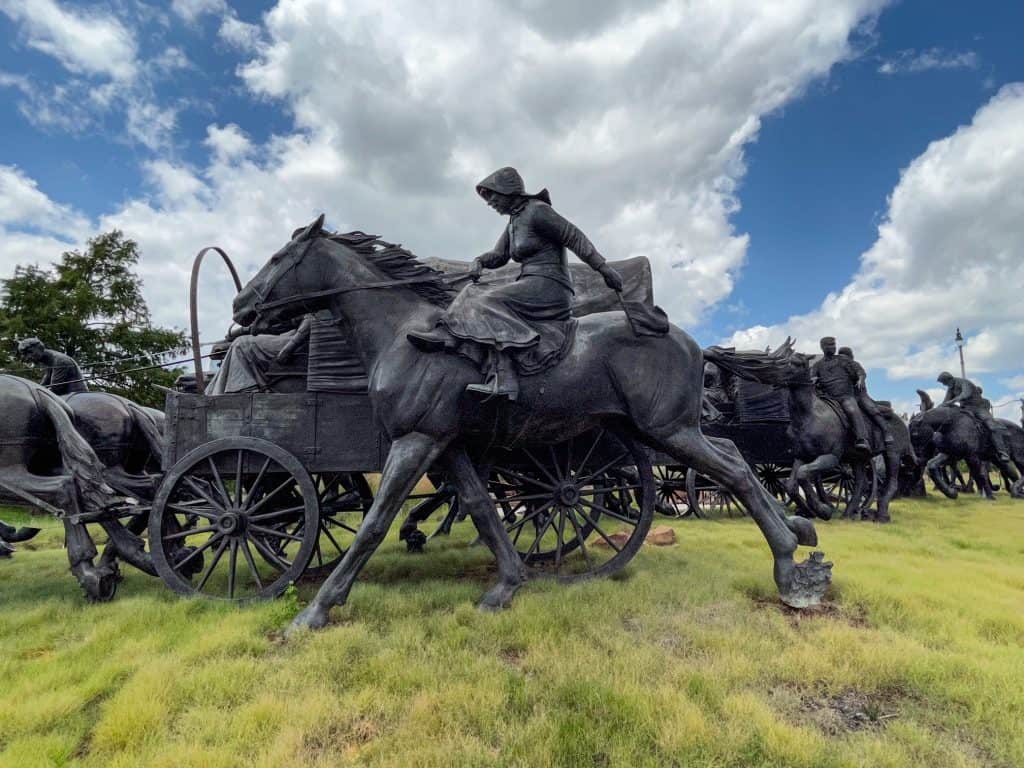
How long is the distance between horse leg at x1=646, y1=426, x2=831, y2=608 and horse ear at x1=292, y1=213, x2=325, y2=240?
297cm

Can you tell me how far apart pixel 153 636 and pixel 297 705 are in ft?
4.94

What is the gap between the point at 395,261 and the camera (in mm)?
4309

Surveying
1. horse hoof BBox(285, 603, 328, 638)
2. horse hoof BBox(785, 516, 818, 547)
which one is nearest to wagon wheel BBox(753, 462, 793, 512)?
horse hoof BBox(785, 516, 818, 547)

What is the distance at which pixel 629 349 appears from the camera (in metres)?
4.08

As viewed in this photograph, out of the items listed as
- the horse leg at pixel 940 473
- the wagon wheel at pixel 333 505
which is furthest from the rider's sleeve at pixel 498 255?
the horse leg at pixel 940 473

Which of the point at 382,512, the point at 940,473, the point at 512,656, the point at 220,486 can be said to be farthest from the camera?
the point at 940,473

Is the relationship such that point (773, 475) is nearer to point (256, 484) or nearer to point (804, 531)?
point (804, 531)

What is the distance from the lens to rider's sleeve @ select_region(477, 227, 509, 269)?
4.38 m

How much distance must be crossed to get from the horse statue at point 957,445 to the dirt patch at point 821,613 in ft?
36.4

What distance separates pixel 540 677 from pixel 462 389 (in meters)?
1.86

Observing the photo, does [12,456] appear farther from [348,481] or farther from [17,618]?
[348,481]

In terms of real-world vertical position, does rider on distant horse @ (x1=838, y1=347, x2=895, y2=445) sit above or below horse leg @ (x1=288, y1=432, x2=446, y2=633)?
above

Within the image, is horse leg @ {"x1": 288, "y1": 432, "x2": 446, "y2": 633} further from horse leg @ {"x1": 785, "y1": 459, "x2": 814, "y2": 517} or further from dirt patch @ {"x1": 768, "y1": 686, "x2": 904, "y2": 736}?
horse leg @ {"x1": 785, "y1": 459, "x2": 814, "y2": 517}

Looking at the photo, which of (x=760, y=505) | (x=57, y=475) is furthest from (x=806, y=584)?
(x=57, y=475)
